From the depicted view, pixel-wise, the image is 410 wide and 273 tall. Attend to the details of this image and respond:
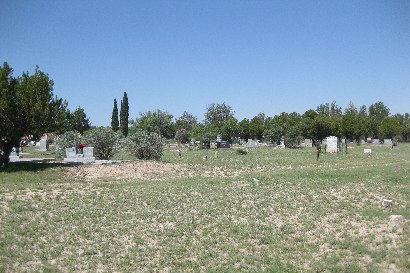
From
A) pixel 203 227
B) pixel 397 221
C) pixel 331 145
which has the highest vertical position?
pixel 331 145

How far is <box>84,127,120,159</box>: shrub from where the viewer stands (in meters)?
35.3

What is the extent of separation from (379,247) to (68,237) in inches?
390

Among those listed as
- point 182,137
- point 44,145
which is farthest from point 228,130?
point 44,145

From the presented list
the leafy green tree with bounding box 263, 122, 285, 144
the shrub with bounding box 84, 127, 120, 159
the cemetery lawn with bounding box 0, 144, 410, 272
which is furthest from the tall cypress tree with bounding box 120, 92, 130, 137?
the cemetery lawn with bounding box 0, 144, 410, 272

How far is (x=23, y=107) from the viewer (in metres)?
26.9

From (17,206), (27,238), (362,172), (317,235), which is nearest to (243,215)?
(317,235)

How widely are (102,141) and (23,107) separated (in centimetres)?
953

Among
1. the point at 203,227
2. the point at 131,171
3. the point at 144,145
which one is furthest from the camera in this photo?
the point at 144,145

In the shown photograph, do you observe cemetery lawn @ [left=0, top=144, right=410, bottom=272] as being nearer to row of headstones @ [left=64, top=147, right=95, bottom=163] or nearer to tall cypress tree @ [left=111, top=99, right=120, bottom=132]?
row of headstones @ [left=64, top=147, right=95, bottom=163]

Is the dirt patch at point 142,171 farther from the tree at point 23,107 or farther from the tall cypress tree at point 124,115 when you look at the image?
the tall cypress tree at point 124,115

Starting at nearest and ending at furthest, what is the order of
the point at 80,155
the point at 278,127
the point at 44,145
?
1. the point at 80,155
2. the point at 44,145
3. the point at 278,127

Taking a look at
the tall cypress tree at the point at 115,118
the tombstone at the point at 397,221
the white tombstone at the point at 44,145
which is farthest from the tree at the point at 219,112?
the tombstone at the point at 397,221

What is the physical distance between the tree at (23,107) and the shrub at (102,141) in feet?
21.3

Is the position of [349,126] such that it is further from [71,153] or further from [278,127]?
[71,153]
